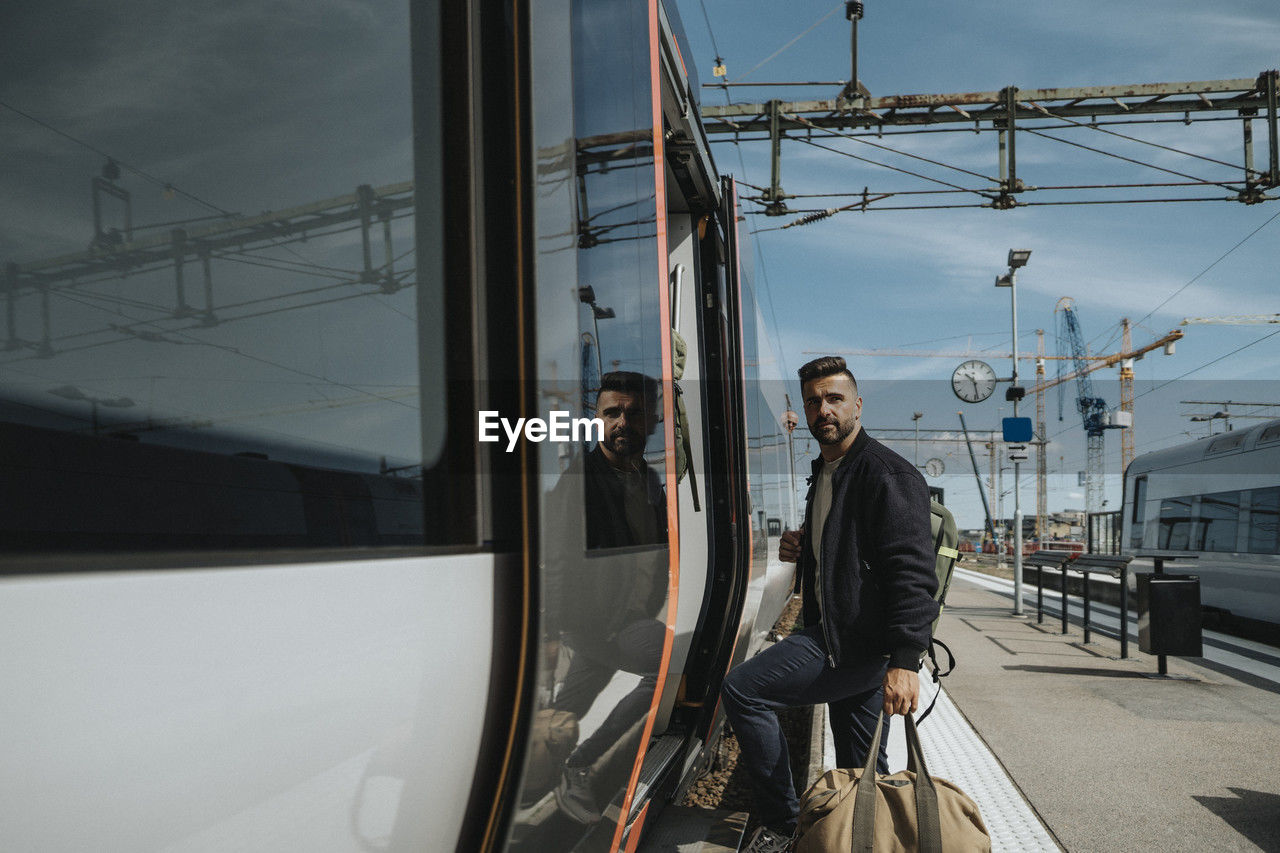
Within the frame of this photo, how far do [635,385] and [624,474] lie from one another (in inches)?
12.4

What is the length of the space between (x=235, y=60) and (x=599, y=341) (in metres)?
1.19

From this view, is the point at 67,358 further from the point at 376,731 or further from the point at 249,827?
the point at 376,731

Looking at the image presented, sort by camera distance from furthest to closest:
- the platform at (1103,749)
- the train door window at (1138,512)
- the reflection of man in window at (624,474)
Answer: the train door window at (1138,512) < the platform at (1103,749) < the reflection of man in window at (624,474)

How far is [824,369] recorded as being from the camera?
12.3ft

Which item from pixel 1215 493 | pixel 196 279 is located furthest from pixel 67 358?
pixel 1215 493

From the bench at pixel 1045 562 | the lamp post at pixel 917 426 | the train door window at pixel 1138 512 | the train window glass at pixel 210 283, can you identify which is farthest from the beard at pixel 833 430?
the lamp post at pixel 917 426

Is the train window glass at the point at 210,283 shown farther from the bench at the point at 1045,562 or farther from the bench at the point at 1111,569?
the bench at the point at 1045,562

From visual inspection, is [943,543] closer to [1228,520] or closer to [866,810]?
[866,810]

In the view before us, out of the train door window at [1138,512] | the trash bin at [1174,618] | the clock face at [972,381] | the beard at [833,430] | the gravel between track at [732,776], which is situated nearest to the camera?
the beard at [833,430]

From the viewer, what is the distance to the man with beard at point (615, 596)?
2.02 m

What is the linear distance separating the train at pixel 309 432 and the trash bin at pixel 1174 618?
7379 millimetres

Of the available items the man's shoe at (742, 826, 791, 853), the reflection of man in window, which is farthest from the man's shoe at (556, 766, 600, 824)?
the man's shoe at (742, 826, 791, 853)

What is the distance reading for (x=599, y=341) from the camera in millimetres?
2299

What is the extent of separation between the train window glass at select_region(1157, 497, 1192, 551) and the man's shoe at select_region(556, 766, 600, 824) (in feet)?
57.2
